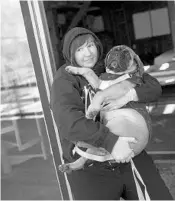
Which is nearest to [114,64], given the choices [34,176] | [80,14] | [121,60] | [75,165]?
[121,60]

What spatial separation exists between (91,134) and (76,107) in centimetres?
13

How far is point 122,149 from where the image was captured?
49.8 inches

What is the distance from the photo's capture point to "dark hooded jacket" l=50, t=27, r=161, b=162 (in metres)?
1.24

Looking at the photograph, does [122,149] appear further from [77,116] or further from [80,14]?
[80,14]

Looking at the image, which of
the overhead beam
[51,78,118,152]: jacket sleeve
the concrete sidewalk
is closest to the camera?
[51,78,118,152]: jacket sleeve

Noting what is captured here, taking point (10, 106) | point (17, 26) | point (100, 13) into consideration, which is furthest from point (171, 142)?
point (100, 13)

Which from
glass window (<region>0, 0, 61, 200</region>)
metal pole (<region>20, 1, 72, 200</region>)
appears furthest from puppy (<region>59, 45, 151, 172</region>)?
glass window (<region>0, 0, 61, 200</region>)

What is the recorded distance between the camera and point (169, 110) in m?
3.49

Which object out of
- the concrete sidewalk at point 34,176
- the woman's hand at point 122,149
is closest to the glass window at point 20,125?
the concrete sidewalk at point 34,176

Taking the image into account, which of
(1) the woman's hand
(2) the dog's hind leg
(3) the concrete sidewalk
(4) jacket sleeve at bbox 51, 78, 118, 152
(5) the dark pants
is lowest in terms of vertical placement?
(3) the concrete sidewalk

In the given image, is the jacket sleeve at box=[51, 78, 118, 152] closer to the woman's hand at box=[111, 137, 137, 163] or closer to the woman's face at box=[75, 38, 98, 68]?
the woman's hand at box=[111, 137, 137, 163]

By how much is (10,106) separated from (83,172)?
1306 millimetres

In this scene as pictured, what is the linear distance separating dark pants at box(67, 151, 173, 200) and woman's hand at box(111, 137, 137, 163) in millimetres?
104

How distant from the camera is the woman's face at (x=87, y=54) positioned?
135 centimetres
